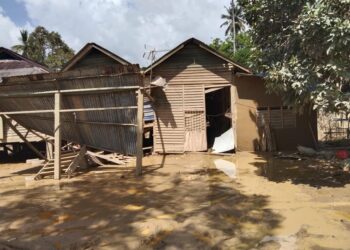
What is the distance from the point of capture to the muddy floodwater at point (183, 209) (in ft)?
21.4

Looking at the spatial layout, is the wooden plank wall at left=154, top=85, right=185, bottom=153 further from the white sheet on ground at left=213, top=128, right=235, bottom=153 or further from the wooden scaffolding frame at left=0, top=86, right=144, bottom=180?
the wooden scaffolding frame at left=0, top=86, right=144, bottom=180

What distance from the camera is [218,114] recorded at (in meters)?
21.5

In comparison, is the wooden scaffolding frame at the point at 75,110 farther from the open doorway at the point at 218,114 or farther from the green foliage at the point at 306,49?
the open doorway at the point at 218,114

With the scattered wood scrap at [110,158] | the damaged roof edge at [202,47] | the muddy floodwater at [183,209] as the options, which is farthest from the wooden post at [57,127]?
the damaged roof edge at [202,47]

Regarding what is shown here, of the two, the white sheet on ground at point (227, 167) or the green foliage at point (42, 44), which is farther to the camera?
the green foliage at point (42, 44)

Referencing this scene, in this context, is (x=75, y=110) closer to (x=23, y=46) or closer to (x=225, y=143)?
(x=225, y=143)

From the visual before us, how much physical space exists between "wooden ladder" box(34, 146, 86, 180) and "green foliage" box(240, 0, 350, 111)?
234 inches

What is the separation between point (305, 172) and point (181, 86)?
23.4 ft

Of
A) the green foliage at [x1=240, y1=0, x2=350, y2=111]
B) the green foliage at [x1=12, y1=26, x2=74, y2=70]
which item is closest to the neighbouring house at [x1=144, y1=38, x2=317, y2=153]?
the green foliage at [x1=240, y1=0, x2=350, y2=111]

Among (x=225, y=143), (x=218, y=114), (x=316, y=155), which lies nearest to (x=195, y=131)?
(x=225, y=143)

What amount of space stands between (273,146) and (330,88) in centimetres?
834

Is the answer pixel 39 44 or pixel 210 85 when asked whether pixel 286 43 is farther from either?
pixel 39 44

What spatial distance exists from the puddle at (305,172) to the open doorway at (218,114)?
441cm

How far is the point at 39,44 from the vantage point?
1591 inches
